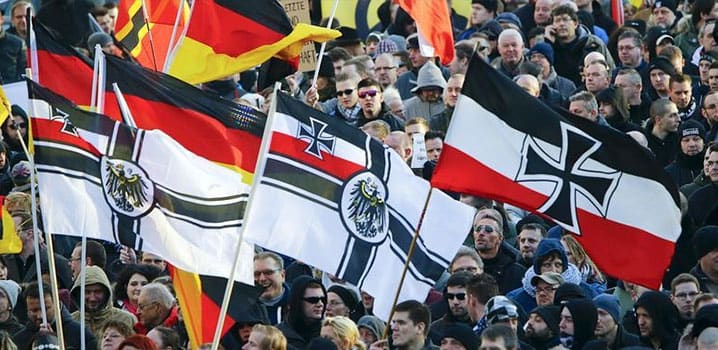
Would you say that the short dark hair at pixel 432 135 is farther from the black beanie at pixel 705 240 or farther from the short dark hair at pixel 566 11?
the black beanie at pixel 705 240

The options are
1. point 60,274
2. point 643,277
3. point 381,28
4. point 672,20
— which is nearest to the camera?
point 643,277

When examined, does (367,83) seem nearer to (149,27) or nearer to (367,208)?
(149,27)

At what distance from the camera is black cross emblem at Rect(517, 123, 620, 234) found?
13.1m

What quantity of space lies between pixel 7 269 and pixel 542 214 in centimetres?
596

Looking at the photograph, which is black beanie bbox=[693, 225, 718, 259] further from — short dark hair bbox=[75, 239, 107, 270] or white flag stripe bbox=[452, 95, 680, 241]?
short dark hair bbox=[75, 239, 107, 270]

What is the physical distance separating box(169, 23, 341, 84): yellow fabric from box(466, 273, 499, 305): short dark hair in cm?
202

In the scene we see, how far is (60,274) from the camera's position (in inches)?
685

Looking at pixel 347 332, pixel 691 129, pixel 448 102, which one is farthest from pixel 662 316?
pixel 448 102

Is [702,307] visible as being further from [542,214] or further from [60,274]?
[60,274]

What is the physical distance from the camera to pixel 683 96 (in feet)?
63.5

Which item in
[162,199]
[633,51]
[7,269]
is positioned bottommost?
[7,269]

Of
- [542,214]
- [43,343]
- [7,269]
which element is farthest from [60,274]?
[542,214]

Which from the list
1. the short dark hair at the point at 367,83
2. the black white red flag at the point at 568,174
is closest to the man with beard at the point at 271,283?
the black white red flag at the point at 568,174

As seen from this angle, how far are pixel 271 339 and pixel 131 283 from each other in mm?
3034
